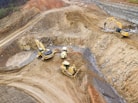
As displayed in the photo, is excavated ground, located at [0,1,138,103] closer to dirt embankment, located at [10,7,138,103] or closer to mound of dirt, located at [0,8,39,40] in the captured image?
dirt embankment, located at [10,7,138,103]

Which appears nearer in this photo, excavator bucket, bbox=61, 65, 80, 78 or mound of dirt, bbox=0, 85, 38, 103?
mound of dirt, bbox=0, 85, 38, 103

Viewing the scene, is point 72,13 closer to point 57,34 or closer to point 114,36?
point 57,34

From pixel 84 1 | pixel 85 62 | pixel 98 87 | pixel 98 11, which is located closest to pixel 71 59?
pixel 85 62

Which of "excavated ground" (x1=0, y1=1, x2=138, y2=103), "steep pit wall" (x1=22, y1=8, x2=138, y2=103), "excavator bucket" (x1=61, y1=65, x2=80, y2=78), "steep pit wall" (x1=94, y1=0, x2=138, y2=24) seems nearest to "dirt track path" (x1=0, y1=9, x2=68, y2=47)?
"excavated ground" (x1=0, y1=1, x2=138, y2=103)

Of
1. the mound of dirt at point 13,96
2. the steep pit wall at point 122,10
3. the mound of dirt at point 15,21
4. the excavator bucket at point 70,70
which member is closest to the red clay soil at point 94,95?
the excavator bucket at point 70,70

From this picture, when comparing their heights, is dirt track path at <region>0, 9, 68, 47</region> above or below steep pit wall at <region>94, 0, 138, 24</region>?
below

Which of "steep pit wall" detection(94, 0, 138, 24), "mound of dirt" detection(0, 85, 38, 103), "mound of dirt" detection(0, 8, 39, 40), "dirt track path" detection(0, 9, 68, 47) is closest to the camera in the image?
"mound of dirt" detection(0, 85, 38, 103)

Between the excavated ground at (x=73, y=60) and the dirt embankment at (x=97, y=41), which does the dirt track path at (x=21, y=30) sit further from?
the dirt embankment at (x=97, y=41)
